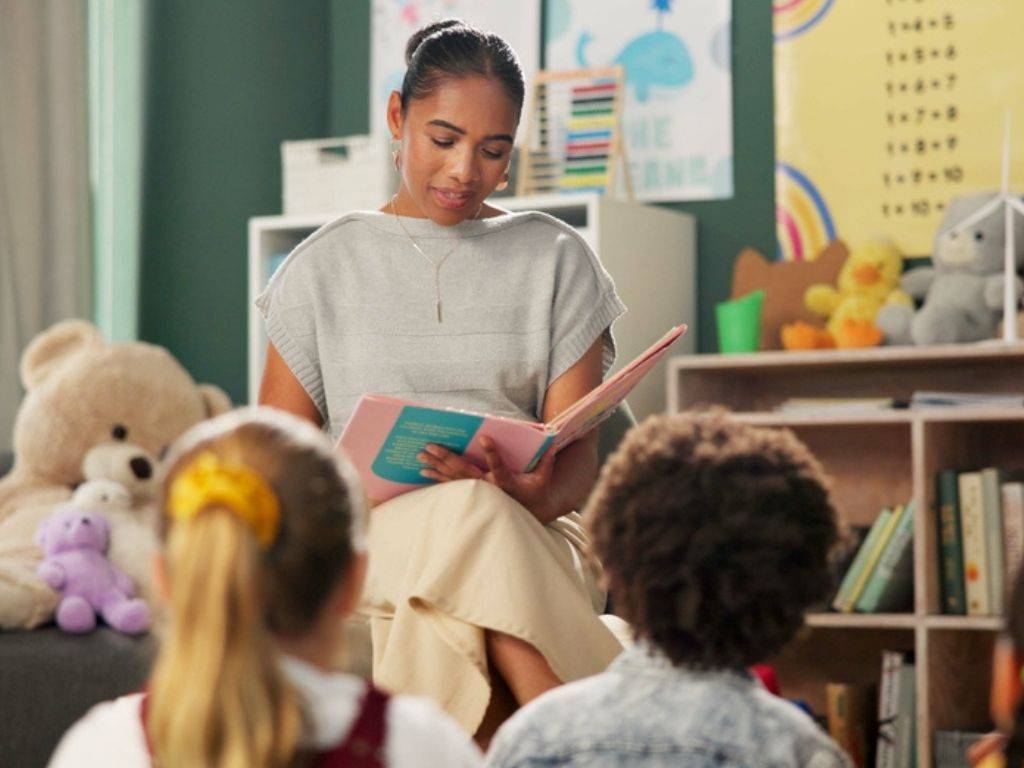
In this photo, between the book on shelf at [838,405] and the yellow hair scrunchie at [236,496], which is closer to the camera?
the yellow hair scrunchie at [236,496]

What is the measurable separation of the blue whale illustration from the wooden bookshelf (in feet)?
2.28

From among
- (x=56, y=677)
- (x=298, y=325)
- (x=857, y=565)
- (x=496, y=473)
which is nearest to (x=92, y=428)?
(x=56, y=677)

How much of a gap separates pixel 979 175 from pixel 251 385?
5.37ft

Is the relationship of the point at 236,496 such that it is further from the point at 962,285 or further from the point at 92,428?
the point at 962,285

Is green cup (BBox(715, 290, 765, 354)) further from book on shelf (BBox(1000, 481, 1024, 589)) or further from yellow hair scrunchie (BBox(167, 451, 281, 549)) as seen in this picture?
yellow hair scrunchie (BBox(167, 451, 281, 549))

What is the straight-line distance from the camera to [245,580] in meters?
0.88

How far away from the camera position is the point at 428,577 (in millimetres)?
1657

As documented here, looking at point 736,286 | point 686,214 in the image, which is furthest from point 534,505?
point 686,214

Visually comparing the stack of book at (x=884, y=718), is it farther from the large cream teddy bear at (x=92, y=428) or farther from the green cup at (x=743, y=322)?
the large cream teddy bear at (x=92, y=428)

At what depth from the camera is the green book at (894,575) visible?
9.79ft

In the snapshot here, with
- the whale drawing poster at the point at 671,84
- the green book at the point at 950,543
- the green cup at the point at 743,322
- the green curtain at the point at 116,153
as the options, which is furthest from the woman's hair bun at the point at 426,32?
the green curtain at the point at 116,153

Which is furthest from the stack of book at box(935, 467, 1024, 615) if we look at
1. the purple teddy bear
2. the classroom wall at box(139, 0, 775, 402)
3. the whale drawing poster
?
the purple teddy bear

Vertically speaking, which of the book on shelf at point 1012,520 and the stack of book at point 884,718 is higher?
the book on shelf at point 1012,520

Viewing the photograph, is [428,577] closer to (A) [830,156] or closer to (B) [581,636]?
(B) [581,636]
